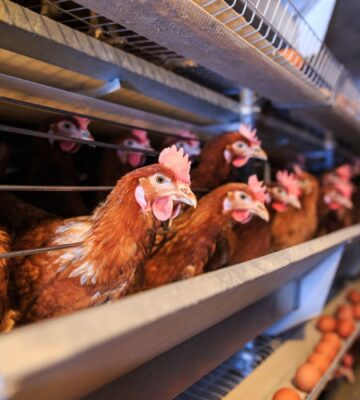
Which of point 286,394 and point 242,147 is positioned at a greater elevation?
point 242,147

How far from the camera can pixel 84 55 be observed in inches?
35.7

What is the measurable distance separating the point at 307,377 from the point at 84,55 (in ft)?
4.01

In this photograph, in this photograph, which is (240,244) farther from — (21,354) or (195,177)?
(21,354)

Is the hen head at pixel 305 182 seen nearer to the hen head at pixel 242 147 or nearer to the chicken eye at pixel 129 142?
the hen head at pixel 242 147

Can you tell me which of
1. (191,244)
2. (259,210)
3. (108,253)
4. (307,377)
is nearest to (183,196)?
(108,253)

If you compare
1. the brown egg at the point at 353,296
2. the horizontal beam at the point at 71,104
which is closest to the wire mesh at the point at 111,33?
the horizontal beam at the point at 71,104

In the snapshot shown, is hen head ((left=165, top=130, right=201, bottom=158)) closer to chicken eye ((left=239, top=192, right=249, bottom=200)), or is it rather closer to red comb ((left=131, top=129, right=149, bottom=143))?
red comb ((left=131, top=129, right=149, bottom=143))

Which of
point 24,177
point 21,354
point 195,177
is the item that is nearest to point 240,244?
point 195,177

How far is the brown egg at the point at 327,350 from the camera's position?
1417mm

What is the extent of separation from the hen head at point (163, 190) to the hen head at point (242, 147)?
58 cm

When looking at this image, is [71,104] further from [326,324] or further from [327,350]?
Answer: [326,324]

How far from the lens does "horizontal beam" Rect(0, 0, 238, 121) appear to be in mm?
765

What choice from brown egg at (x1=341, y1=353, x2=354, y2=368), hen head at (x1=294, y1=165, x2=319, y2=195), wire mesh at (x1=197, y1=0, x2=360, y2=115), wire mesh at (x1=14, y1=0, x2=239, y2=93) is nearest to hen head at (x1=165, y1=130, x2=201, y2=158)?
wire mesh at (x1=14, y1=0, x2=239, y2=93)

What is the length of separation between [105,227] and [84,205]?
0.48m
